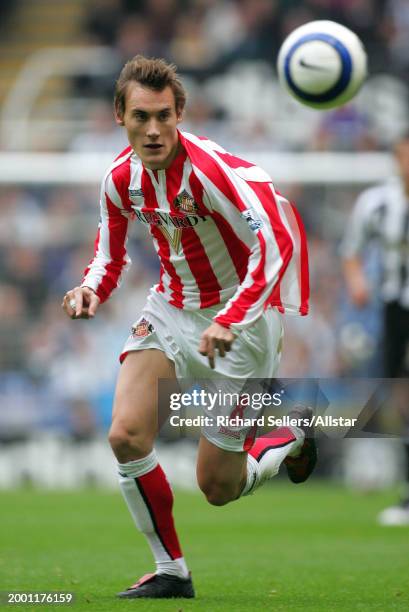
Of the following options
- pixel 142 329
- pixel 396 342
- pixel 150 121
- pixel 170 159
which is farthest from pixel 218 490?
pixel 396 342

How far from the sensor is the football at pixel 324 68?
7.42 meters

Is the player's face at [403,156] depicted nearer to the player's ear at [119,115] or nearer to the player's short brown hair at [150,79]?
the player's short brown hair at [150,79]

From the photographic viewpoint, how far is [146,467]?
222 inches

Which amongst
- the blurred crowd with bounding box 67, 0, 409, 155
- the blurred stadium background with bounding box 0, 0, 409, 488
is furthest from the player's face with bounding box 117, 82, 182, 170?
the blurred crowd with bounding box 67, 0, 409, 155

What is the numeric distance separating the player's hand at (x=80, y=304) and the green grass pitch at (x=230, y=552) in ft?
3.86

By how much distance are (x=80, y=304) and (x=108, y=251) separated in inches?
22.0

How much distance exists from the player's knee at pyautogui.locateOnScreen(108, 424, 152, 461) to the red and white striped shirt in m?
0.65

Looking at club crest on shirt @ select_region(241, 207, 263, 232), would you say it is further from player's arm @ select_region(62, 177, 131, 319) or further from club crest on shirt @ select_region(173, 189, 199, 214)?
player's arm @ select_region(62, 177, 131, 319)

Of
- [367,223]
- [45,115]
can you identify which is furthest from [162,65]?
[45,115]

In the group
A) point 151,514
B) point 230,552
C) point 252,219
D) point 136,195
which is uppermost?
point 136,195

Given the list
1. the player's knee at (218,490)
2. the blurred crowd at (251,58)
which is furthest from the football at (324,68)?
the blurred crowd at (251,58)

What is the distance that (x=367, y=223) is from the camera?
9.79 metres

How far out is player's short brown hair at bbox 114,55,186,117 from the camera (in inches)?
218

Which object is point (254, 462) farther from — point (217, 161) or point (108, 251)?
point (217, 161)
